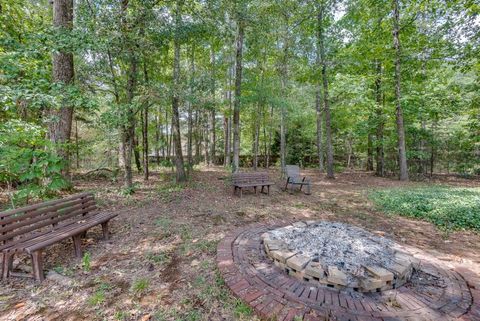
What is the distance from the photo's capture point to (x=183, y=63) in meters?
12.3

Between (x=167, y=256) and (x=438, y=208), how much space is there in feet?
18.4

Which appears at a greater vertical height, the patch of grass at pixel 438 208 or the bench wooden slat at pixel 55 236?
the bench wooden slat at pixel 55 236

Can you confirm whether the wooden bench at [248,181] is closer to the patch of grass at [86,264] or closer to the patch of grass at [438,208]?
the patch of grass at [438,208]

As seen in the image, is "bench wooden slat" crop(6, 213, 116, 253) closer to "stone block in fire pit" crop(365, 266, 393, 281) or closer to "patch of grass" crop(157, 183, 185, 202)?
"patch of grass" crop(157, 183, 185, 202)

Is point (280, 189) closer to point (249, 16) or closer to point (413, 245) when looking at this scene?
point (413, 245)

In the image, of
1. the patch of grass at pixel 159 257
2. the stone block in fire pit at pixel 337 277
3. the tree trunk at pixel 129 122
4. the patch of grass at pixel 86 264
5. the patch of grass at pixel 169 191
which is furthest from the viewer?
the tree trunk at pixel 129 122

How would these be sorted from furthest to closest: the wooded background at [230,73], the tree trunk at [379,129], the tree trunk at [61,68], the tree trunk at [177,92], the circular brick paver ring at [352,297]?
the tree trunk at [379,129] → the tree trunk at [177,92] → the tree trunk at [61,68] → the wooded background at [230,73] → the circular brick paver ring at [352,297]

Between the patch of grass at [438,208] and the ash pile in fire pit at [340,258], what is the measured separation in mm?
2569

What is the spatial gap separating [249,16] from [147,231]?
22.8ft

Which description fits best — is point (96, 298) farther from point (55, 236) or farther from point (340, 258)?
point (340, 258)

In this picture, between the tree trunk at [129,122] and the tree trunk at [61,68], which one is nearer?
the tree trunk at [61,68]

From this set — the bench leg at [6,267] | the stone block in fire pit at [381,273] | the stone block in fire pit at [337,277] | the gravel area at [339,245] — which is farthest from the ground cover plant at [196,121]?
the stone block in fire pit at [381,273]

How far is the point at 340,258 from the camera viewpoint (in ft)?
7.98

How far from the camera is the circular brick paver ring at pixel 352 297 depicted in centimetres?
186
